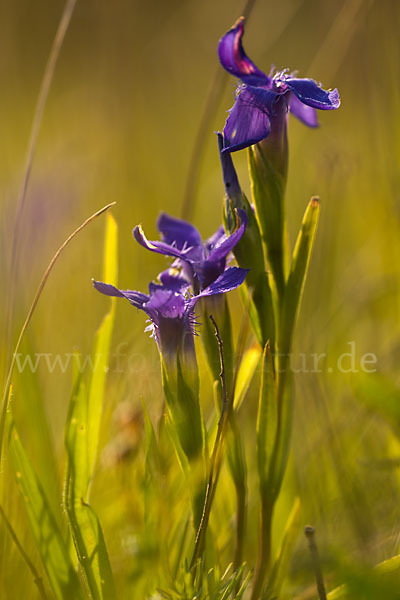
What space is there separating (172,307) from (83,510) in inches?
10.8

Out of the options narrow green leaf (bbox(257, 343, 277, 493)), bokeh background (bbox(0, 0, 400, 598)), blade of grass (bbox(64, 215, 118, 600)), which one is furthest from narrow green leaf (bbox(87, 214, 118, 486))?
narrow green leaf (bbox(257, 343, 277, 493))

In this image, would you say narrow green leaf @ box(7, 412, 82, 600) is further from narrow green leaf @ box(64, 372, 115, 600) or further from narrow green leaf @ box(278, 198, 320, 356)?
narrow green leaf @ box(278, 198, 320, 356)

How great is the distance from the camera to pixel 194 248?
829 millimetres

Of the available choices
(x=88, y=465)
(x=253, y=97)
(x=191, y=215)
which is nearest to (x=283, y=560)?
(x=88, y=465)

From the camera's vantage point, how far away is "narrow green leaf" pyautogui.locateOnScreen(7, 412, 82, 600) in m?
0.72

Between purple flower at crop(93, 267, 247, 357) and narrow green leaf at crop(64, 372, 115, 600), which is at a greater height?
purple flower at crop(93, 267, 247, 357)

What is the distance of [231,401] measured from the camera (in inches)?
28.1

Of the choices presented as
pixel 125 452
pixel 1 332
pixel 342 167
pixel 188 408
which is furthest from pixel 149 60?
pixel 188 408

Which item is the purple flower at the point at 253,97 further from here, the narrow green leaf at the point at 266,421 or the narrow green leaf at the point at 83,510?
the narrow green leaf at the point at 83,510

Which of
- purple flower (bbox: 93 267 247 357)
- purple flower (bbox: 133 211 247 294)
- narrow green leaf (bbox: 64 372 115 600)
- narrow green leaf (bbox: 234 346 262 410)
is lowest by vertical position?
narrow green leaf (bbox: 64 372 115 600)

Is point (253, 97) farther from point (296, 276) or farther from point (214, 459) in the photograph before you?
point (214, 459)

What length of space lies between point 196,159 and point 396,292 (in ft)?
1.99

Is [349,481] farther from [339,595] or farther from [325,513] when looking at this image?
[339,595]

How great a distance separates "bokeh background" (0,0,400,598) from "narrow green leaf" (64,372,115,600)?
93mm
